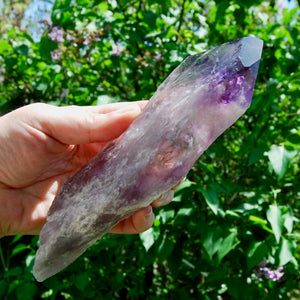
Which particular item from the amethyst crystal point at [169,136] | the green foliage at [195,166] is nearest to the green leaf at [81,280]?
the green foliage at [195,166]

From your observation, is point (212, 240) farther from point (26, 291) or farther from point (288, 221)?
point (26, 291)

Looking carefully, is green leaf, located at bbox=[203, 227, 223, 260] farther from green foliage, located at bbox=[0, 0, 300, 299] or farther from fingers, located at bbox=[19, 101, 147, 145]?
fingers, located at bbox=[19, 101, 147, 145]

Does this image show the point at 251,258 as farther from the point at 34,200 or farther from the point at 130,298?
the point at 130,298

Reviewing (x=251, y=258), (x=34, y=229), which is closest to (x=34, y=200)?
Answer: (x=34, y=229)

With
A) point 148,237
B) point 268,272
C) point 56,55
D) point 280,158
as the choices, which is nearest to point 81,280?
point 148,237

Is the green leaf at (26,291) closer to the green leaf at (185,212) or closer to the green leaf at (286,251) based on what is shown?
the green leaf at (185,212)
